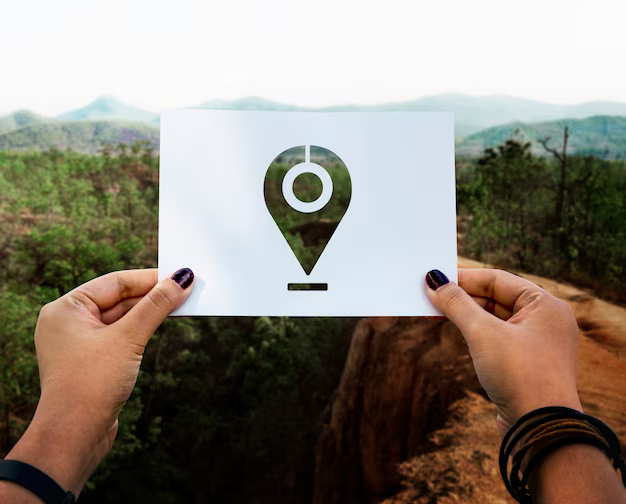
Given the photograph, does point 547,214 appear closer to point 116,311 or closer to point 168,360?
point 168,360

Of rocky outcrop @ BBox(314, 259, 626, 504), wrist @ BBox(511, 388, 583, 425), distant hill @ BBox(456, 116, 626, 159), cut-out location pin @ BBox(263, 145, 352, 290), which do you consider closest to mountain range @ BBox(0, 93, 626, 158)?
distant hill @ BBox(456, 116, 626, 159)

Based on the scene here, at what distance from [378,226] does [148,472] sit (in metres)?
2.92

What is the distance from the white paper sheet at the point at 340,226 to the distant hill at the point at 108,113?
2443 mm

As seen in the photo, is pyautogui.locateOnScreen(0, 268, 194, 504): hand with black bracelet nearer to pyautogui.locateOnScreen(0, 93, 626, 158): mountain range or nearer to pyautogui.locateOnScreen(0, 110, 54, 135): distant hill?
pyautogui.locateOnScreen(0, 93, 626, 158): mountain range

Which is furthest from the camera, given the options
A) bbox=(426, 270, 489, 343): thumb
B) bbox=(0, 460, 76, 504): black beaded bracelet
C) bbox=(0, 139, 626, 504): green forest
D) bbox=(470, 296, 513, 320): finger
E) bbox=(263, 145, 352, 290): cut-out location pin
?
bbox=(0, 139, 626, 504): green forest

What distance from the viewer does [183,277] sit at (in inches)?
25.0

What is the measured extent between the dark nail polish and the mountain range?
1.93 m

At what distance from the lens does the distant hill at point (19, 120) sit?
2.84m

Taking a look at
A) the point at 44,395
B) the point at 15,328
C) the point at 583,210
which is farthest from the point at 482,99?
the point at 15,328

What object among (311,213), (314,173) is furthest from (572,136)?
(314,173)

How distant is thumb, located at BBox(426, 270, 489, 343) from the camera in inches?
22.8

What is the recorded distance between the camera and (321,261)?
2.17 feet

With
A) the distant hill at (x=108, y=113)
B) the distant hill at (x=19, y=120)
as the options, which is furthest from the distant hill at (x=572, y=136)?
the distant hill at (x=19, y=120)

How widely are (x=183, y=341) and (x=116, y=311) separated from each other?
2557mm
